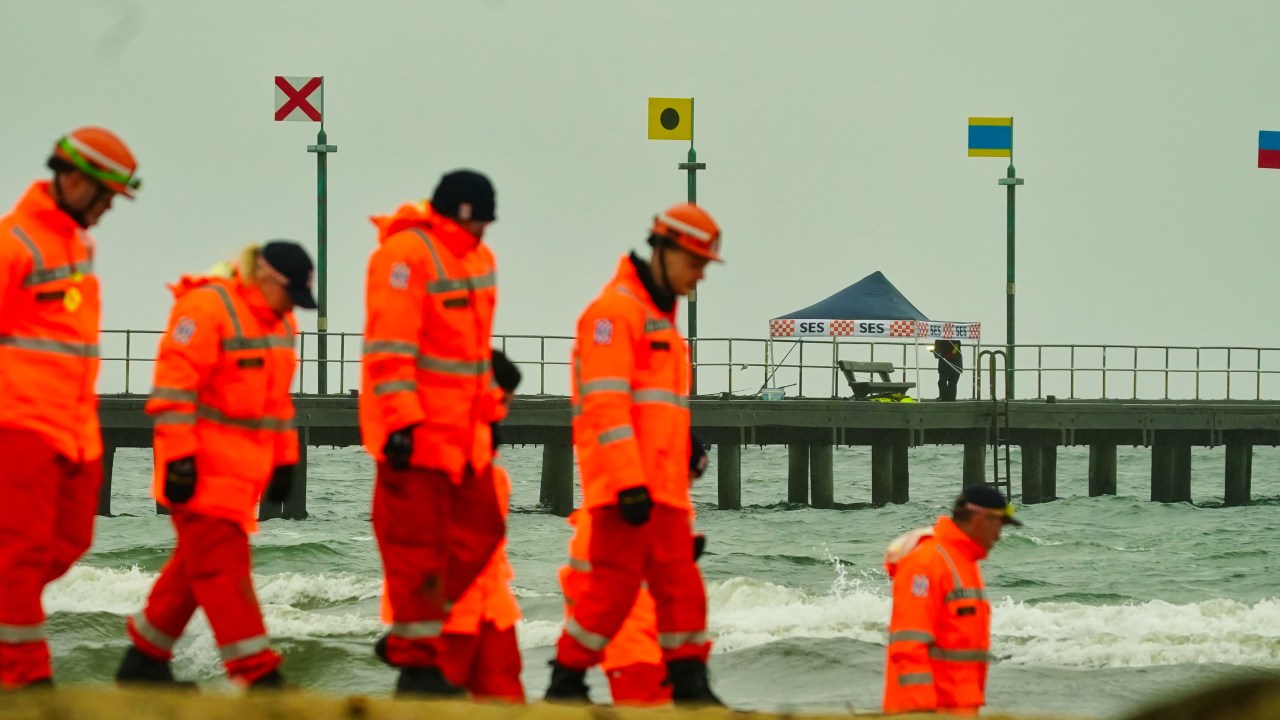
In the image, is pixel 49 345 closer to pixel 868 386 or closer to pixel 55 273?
pixel 55 273

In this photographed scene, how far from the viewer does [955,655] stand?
23.6 ft

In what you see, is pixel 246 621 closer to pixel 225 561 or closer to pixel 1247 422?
pixel 225 561

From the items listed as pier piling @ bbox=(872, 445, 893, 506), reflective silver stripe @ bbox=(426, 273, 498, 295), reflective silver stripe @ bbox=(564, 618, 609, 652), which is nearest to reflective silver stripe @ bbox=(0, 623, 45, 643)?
reflective silver stripe @ bbox=(426, 273, 498, 295)

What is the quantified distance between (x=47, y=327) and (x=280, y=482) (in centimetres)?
97

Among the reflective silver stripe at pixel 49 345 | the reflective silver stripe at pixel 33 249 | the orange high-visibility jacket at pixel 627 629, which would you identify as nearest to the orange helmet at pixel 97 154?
the reflective silver stripe at pixel 33 249

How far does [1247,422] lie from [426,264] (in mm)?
31702

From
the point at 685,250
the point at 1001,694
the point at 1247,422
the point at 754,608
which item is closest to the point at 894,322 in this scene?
the point at 1247,422

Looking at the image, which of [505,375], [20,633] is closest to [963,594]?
[505,375]

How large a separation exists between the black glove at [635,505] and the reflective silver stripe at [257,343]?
1.28 m

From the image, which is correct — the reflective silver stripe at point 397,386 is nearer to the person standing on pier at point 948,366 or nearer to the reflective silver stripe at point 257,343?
the reflective silver stripe at point 257,343

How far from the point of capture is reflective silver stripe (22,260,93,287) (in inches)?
238

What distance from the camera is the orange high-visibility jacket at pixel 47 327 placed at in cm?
598

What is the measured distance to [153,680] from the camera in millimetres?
6336

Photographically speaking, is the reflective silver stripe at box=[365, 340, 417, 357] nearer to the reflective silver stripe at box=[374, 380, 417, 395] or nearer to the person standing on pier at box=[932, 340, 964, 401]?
the reflective silver stripe at box=[374, 380, 417, 395]
